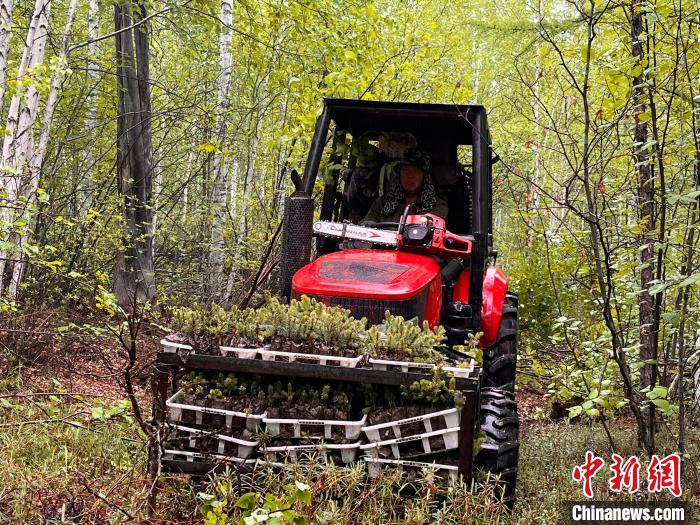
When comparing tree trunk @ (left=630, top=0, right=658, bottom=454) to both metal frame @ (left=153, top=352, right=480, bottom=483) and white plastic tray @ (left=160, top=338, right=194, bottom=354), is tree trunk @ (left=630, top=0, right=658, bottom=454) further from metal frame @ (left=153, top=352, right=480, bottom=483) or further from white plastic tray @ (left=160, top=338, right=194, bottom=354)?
white plastic tray @ (left=160, top=338, right=194, bottom=354)

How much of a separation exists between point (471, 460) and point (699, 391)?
124 inches

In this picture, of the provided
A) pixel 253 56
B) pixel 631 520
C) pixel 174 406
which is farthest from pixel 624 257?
pixel 253 56

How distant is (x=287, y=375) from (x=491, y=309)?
2263 mm

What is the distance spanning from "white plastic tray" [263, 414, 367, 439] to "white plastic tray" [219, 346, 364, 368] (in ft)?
0.87

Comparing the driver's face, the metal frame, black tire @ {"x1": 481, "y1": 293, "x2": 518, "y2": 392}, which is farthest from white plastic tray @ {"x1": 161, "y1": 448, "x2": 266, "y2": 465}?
the driver's face

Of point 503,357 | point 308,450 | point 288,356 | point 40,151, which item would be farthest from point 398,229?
point 40,151

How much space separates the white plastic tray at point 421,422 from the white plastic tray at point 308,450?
0.09 meters

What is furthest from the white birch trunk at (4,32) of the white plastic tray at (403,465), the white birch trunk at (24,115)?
the white plastic tray at (403,465)

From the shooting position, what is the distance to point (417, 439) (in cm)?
346

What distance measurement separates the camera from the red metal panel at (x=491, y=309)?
5.37m

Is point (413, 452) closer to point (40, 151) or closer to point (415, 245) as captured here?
point (415, 245)

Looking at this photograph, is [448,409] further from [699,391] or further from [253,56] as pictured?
[253,56]

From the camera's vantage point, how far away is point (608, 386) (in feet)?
15.5

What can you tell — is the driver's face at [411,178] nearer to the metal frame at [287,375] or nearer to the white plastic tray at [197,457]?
the metal frame at [287,375]
